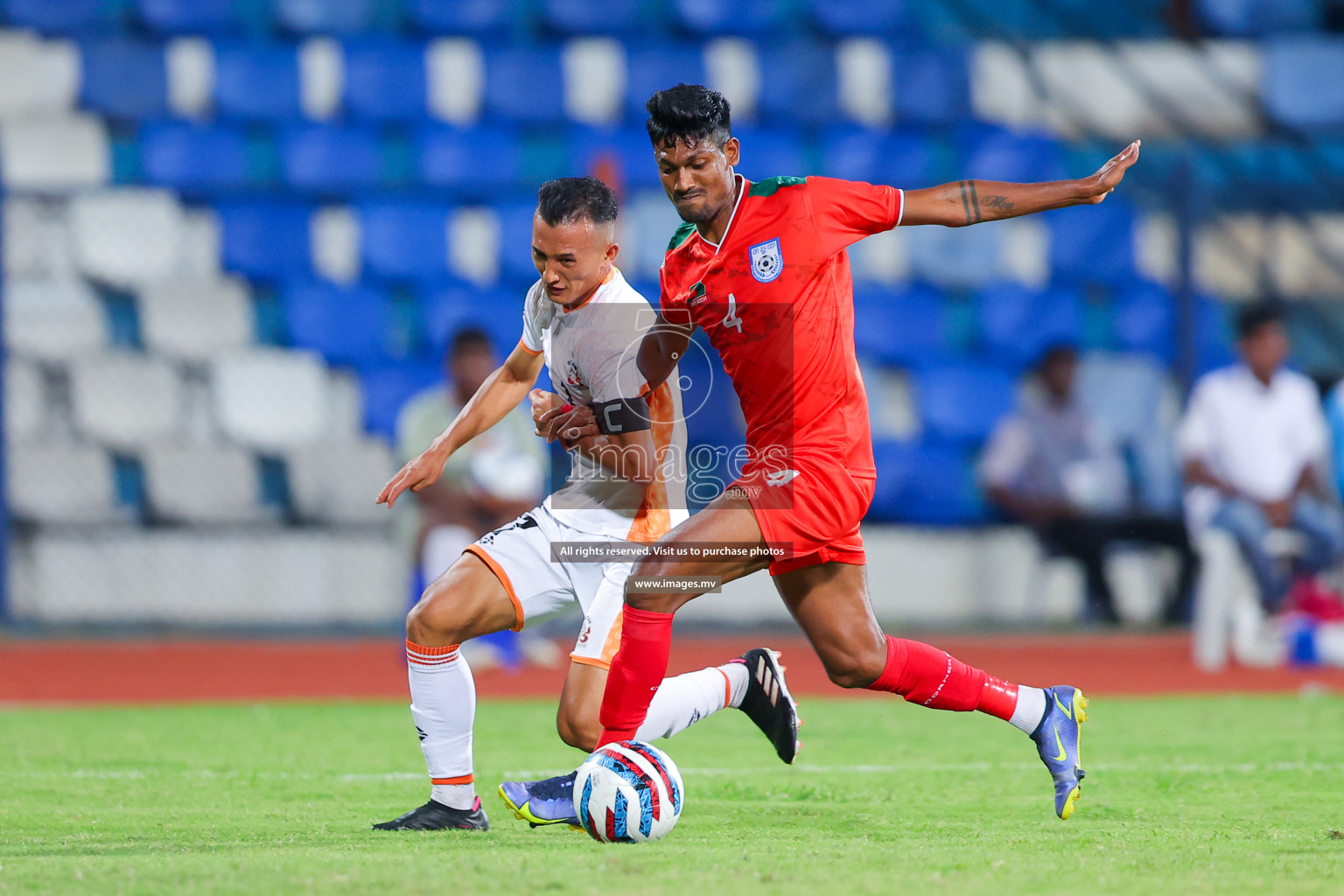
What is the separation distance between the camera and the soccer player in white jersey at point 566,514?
4434mm

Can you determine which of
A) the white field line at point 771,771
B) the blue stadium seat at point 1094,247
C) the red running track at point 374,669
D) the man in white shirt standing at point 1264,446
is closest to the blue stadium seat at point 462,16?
the blue stadium seat at point 1094,247

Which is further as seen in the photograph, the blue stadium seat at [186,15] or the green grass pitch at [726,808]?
the blue stadium seat at [186,15]

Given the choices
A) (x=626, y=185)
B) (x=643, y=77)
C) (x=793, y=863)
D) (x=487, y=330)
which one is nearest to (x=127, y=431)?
(x=487, y=330)

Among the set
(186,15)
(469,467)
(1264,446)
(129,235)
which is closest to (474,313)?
(469,467)

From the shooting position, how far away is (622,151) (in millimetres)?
12227

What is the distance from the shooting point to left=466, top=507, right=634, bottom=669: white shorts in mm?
4590

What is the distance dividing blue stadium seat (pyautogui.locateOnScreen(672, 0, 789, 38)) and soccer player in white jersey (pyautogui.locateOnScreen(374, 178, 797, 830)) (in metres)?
8.79

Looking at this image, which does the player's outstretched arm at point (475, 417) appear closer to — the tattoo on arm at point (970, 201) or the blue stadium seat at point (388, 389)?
the tattoo on arm at point (970, 201)

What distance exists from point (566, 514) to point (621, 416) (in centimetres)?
42

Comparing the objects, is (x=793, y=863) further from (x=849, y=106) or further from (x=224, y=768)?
(x=849, y=106)

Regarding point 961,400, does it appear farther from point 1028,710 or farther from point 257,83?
point 1028,710

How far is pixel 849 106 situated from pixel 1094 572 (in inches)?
180

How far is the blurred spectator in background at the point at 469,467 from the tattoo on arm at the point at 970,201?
4954 mm

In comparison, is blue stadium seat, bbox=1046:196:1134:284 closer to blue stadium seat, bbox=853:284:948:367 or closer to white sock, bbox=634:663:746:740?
blue stadium seat, bbox=853:284:948:367
